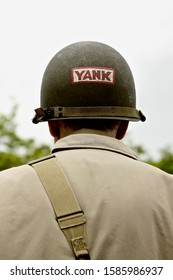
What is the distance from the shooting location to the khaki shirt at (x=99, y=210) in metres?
3.89

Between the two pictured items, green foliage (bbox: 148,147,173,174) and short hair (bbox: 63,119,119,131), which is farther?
green foliage (bbox: 148,147,173,174)

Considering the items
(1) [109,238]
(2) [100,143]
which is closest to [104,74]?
(2) [100,143]

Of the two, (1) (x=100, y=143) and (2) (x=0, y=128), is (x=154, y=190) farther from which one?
(2) (x=0, y=128)

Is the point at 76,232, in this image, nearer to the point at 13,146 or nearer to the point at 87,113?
Result: the point at 87,113

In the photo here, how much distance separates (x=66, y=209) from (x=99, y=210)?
170 mm

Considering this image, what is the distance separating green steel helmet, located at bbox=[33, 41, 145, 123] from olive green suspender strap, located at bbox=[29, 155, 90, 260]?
0.61 m

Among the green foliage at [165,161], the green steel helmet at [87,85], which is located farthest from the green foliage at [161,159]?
the green steel helmet at [87,85]

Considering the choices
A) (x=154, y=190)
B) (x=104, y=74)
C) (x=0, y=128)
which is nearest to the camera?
(x=154, y=190)

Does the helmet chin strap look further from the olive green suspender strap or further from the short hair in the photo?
the olive green suspender strap

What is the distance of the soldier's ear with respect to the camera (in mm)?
4594

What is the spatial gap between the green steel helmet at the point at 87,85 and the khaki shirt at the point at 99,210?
47 centimetres

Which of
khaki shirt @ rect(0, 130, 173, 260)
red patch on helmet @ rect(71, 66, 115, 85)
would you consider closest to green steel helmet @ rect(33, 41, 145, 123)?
red patch on helmet @ rect(71, 66, 115, 85)

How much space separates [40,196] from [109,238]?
1.35 feet
